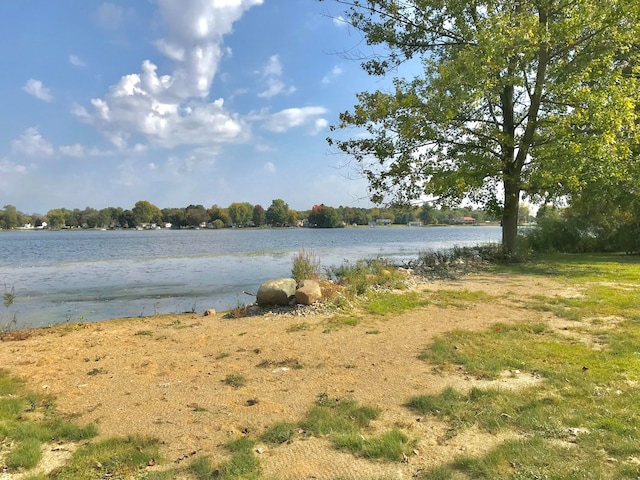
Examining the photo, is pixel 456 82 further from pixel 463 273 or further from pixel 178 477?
pixel 178 477

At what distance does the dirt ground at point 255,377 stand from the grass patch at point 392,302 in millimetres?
401

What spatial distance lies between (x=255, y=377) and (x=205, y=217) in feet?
380

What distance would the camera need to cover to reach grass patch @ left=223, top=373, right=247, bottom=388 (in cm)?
579

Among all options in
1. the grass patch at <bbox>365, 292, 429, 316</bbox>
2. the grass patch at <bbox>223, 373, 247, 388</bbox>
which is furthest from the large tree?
the grass patch at <bbox>223, 373, 247, 388</bbox>

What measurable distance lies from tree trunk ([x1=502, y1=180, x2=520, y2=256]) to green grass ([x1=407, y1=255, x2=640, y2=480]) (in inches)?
Answer: 378

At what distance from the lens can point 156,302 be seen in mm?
14906

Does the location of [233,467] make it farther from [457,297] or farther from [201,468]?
[457,297]

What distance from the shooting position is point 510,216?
1850 cm

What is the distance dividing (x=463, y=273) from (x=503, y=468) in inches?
499

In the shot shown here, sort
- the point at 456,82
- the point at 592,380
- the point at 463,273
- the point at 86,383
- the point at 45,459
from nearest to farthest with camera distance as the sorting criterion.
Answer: the point at 45,459, the point at 592,380, the point at 86,383, the point at 456,82, the point at 463,273

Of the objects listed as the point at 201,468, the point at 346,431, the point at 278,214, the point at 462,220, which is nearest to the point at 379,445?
the point at 346,431

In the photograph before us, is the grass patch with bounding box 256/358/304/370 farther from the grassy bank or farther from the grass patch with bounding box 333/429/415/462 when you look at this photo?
the grass patch with bounding box 333/429/415/462

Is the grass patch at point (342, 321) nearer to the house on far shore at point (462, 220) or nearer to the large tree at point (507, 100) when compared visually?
the large tree at point (507, 100)

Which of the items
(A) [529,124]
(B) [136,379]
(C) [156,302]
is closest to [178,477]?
(B) [136,379]
